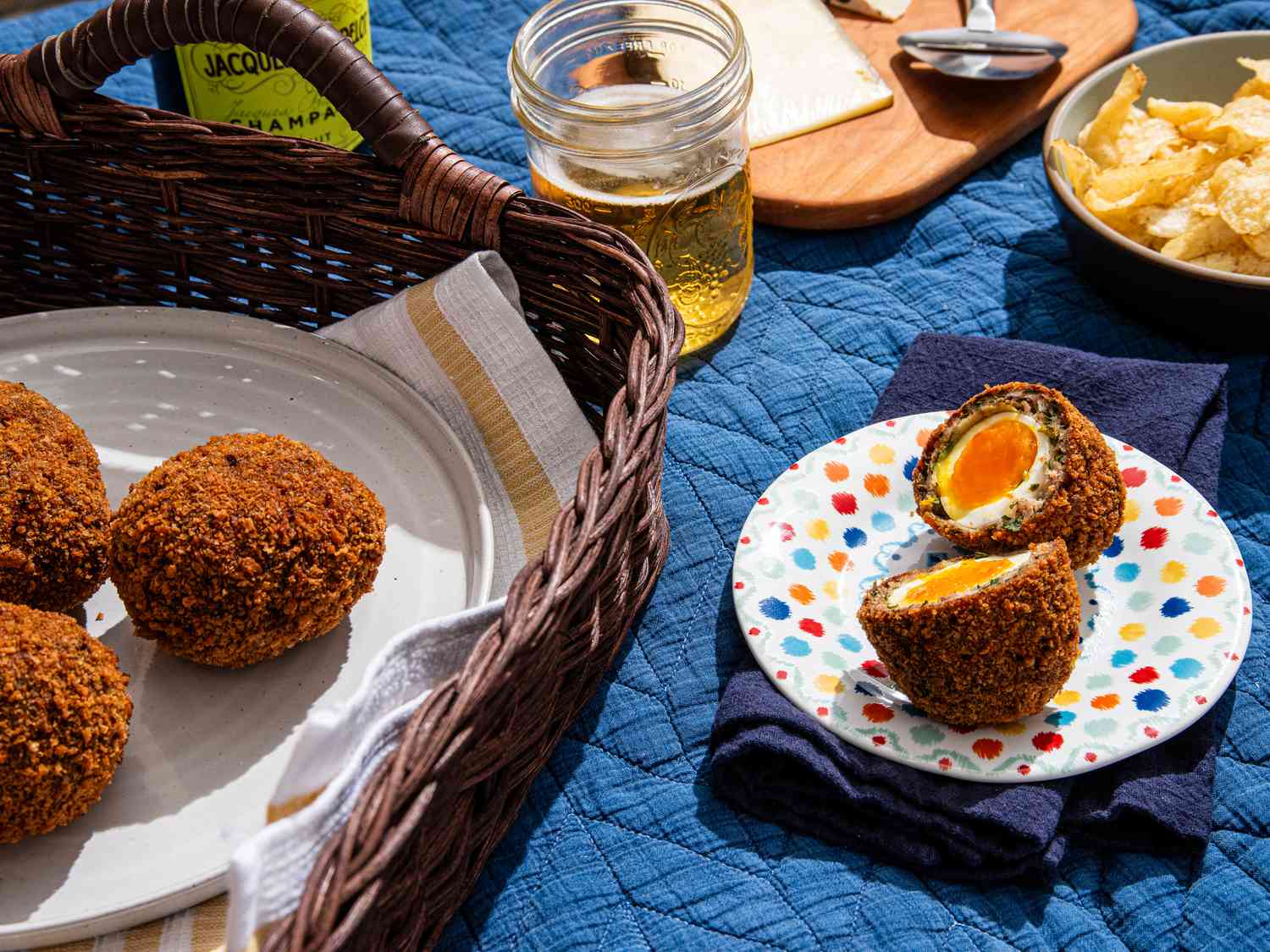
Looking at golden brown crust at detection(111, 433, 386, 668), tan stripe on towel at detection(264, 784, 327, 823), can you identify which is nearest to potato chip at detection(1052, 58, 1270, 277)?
golden brown crust at detection(111, 433, 386, 668)

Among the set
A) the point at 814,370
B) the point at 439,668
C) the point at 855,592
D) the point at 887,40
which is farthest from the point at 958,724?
the point at 887,40

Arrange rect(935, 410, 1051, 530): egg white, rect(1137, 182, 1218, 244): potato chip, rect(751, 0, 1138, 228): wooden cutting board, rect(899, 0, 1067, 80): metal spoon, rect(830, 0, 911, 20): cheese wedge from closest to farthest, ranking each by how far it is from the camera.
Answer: rect(935, 410, 1051, 530): egg white < rect(1137, 182, 1218, 244): potato chip < rect(751, 0, 1138, 228): wooden cutting board < rect(899, 0, 1067, 80): metal spoon < rect(830, 0, 911, 20): cheese wedge

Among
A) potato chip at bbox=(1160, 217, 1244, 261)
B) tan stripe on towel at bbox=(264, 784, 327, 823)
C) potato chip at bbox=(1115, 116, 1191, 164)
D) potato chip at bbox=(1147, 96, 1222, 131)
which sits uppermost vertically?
tan stripe on towel at bbox=(264, 784, 327, 823)

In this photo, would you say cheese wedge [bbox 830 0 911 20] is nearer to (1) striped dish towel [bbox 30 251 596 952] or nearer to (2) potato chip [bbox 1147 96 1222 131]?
(2) potato chip [bbox 1147 96 1222 131]

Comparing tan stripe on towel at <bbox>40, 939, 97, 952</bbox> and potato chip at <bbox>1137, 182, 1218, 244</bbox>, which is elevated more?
potato chip at <bbox>1137, 182, 1218, 244</bbox>

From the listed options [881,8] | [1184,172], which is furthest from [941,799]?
[881,8]

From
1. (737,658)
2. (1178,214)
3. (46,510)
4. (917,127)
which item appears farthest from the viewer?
(917,127)

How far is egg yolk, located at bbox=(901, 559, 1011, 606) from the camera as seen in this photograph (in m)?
1.04

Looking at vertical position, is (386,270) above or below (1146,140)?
above

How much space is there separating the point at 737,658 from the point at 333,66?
663mm

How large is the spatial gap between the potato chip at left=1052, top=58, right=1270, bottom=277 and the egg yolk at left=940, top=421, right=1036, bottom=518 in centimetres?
37

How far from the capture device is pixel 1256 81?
1.49 metres

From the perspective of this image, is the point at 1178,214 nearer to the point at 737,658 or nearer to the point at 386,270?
the point at 737,658

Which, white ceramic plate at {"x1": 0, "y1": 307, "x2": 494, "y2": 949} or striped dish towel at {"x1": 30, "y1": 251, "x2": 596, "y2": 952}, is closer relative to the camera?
white ceramic plate at {"x1": 0, "y1": 307, "x2": 494, "y2": 949}
